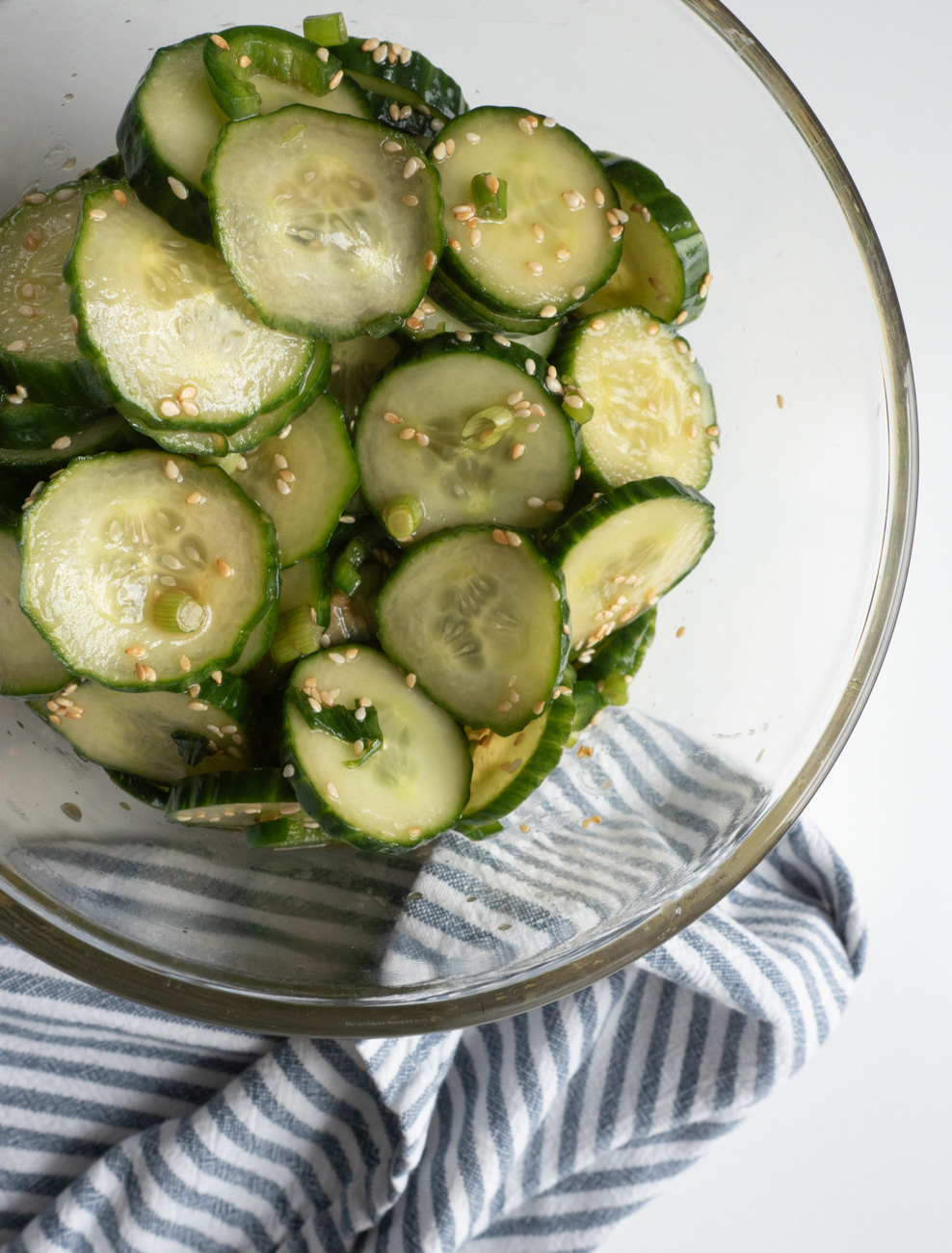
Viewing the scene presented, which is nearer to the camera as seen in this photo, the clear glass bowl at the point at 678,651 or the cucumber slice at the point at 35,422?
the cucumber slice at the point at 35,422

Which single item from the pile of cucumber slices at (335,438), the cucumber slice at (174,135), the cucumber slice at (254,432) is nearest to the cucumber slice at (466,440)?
the pile of cucumber slices at (335,438)

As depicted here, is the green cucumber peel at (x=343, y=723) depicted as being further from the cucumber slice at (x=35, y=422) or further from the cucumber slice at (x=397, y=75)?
the cucumber slice at (x=397, y=75)

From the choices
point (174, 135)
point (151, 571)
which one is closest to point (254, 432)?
point (151, 571)

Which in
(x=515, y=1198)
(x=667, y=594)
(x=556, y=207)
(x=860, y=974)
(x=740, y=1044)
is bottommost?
(x=515, y=1198)

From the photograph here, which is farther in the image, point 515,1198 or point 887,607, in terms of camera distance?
point 515,1198

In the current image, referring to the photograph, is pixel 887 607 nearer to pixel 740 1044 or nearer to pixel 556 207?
pixel 556 207

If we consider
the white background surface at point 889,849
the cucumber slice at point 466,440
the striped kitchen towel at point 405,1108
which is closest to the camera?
the cucumber slice at point 466,440

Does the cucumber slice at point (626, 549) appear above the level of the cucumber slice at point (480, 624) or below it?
above

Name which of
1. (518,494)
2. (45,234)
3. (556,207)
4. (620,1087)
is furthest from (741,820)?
(45,234)
